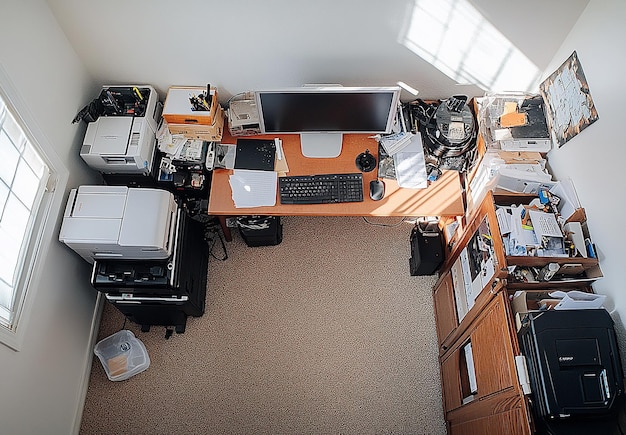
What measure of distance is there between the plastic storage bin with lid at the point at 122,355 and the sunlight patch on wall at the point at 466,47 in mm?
2105

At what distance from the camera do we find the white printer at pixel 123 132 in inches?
91.3

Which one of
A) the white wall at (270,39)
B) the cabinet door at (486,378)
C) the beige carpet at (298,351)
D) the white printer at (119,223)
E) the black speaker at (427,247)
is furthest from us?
the black speaker at (427,247)

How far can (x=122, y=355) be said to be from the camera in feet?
8.46

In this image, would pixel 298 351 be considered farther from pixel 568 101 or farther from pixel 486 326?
pixel 568 101

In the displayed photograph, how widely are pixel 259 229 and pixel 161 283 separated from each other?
2.13 feet

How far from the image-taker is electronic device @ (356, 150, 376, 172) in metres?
2.38

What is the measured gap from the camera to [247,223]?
265cm

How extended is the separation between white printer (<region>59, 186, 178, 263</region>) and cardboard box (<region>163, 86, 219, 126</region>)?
390 mm

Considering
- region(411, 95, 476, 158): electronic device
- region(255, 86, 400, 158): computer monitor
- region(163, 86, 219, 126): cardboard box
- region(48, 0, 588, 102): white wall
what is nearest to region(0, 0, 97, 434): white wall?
region(48, 0, 588, 102): white wall

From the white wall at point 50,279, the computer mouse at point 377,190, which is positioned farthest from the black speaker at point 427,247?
the white wall at point 50,279

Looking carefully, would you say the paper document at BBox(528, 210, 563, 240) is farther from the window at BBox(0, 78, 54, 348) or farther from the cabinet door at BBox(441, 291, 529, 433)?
the window at BBox(0, 78, 54, 348)

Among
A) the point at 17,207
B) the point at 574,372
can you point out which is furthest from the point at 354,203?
the point at 17,207

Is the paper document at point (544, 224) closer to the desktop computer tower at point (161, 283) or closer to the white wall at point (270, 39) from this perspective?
the white wall at point (270, 39)

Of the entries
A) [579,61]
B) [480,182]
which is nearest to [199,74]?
[480,182]
